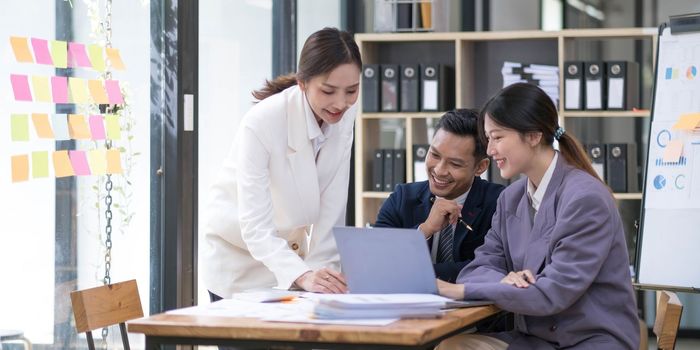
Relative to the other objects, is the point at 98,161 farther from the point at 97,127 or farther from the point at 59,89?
the point at 59,89

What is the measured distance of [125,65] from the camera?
3.82 m

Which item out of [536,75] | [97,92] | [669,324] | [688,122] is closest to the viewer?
[669,324]

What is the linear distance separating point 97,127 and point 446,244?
126cm

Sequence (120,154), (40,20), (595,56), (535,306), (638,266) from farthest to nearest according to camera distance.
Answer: (595,56), (638,266), (120,154), (40,20), (535,306)

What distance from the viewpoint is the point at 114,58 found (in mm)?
3738

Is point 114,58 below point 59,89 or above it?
above

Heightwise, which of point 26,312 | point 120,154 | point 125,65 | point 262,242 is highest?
point 125,65

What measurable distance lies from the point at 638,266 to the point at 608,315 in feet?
6.08

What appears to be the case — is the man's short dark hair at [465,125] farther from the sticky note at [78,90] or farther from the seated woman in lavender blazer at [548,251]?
the sticky note at [78,90]

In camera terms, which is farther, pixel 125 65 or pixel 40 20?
pixel 125 65

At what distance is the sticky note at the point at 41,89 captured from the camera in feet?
10.7

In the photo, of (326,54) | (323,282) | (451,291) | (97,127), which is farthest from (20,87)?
(451,291)

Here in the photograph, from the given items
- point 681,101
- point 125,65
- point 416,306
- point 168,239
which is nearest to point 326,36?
point 416,306

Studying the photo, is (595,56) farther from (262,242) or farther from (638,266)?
(262,242)
